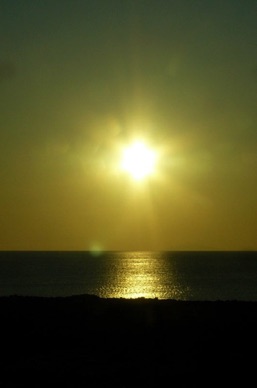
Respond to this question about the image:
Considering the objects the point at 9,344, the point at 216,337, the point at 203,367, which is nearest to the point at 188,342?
the point at 216,337

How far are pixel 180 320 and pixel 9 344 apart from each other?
6.91 metres

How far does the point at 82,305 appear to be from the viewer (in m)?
28.2

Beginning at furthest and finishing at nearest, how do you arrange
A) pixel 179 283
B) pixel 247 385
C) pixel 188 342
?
pixel 179 283 → pixel 188 342 → pixel 247 385

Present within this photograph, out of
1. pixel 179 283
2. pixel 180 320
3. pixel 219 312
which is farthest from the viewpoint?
pixel 179 283

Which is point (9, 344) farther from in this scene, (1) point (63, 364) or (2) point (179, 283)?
(2) point (179, 283)

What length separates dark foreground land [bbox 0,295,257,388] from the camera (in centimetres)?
1858

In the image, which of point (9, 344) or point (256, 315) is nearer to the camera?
point (9, 344)

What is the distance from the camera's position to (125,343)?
74.2ft

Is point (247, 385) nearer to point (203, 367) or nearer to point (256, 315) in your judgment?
point (203, 367)

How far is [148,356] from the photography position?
2092cm

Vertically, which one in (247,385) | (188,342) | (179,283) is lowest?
Result: (247,385)

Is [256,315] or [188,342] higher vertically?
[256,315]

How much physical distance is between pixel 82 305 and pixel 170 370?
9576 mm

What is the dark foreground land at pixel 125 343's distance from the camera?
61.0ft
